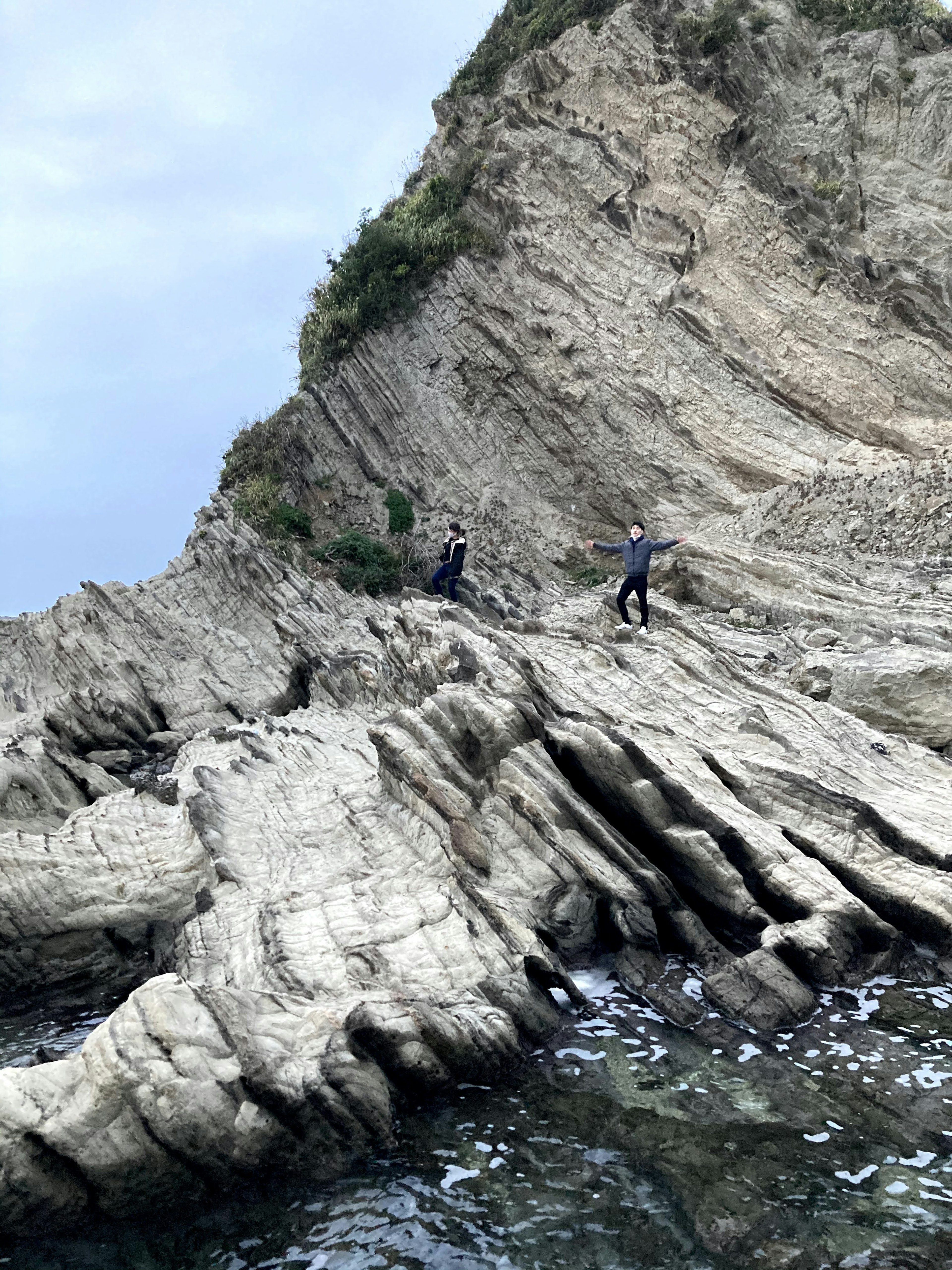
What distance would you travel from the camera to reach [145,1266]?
250 inches

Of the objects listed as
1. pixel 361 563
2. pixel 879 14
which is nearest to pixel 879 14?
pixel 879 14

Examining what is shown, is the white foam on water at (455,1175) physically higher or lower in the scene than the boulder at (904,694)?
higher

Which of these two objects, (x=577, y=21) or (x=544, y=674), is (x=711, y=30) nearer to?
(x=577, y=21)

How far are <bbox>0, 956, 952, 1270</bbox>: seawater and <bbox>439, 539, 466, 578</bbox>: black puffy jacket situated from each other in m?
14.9

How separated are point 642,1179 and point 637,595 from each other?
12479mm

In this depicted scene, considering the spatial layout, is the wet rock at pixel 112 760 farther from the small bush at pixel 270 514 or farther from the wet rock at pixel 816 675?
the wet rock at pixel 816 675

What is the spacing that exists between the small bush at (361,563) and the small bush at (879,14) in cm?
2294

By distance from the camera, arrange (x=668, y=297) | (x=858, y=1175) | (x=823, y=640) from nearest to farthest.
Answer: (x=858, y=1175), (x=823, y=640), (x=668, y=297)

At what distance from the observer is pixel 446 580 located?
23875mm

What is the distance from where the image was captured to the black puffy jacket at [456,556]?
883 inches

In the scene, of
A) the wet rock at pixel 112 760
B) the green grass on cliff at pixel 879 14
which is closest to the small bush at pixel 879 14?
the green grass on cliff at pixel 879 14

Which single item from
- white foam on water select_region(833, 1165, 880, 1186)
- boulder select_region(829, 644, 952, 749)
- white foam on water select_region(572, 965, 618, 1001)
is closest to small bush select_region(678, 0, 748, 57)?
boulder select_region(829, 644, 952, 749)

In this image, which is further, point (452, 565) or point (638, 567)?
point (452, 565)

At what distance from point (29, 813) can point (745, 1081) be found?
12.6 meters
